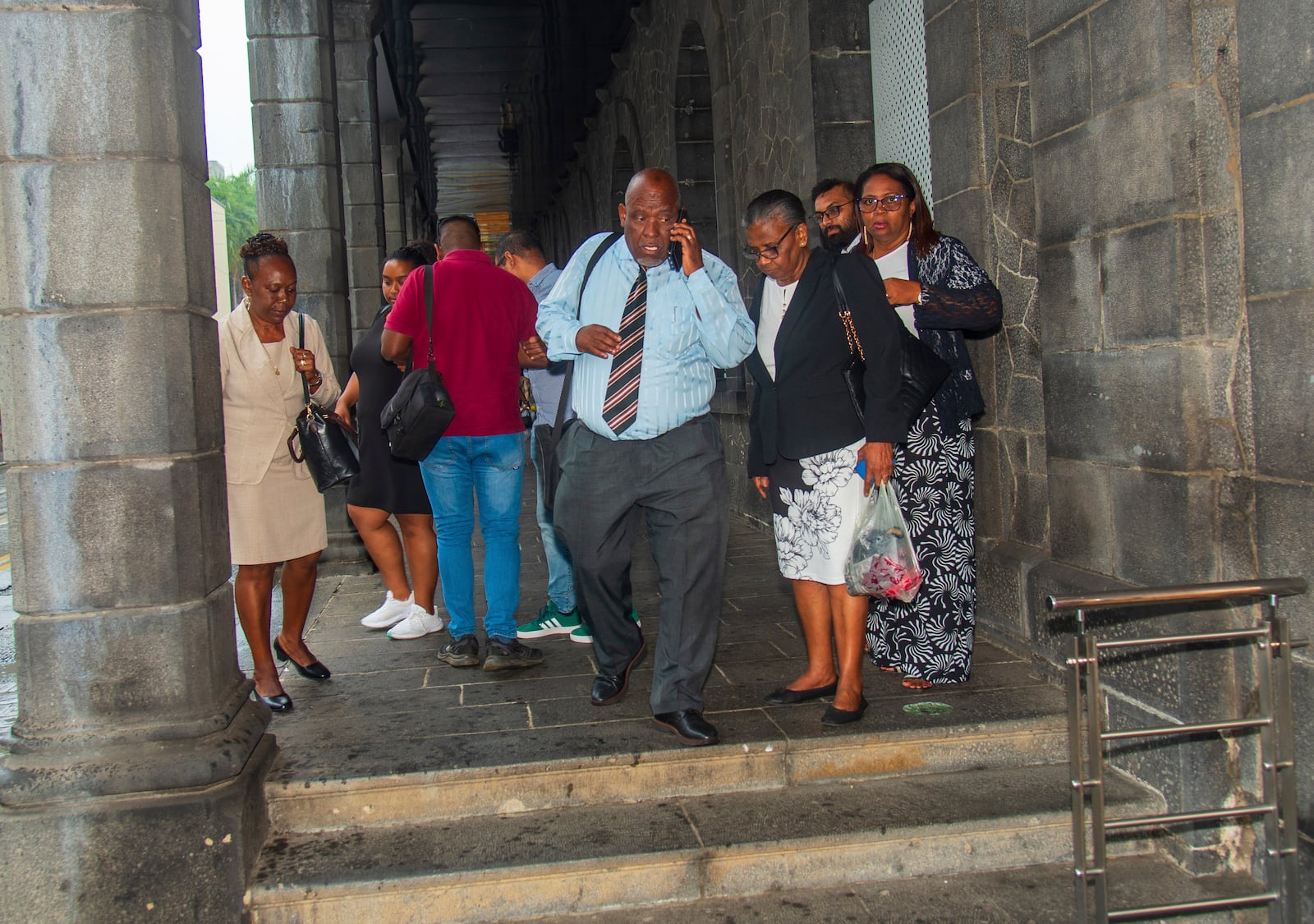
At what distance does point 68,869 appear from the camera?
10.0ft

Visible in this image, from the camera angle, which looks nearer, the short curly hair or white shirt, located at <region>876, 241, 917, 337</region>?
the short curly hair

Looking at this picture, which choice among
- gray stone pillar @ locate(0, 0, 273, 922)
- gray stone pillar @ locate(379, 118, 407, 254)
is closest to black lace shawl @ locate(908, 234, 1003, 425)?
gray stone pillar @ locate(0, 0, 273, 922)

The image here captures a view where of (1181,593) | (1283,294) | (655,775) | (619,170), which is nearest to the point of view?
(1181,593)

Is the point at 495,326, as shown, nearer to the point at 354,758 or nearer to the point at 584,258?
the point at 584,258

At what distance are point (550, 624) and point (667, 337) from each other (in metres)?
2.13

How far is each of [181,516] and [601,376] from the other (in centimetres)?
139

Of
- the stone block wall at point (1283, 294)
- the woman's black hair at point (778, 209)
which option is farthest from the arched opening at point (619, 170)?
the stone block wall at point (1283, 294)

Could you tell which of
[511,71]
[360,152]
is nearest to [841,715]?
[360,152]

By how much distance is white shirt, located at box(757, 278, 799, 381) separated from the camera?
4.05m

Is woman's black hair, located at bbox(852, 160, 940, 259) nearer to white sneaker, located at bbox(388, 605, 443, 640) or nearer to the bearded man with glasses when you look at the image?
the bearded man with glasses

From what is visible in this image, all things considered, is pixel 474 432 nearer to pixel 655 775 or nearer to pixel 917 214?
pixel 655 775

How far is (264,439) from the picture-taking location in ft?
14.1

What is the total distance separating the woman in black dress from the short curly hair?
3.52 feet

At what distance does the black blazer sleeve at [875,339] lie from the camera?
3789 millimetres
